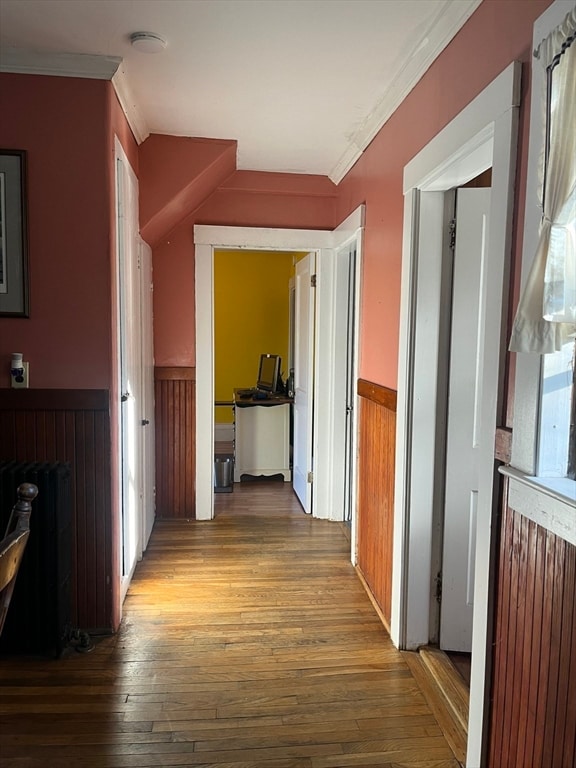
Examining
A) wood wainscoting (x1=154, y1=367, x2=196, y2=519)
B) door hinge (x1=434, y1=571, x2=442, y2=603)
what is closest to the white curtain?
door hinge (x1=434, y1=571, x2=442, y2=603)

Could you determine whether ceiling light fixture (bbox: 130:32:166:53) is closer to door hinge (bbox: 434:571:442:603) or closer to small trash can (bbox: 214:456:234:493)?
door hinge (bbox: 434:571:442:603)

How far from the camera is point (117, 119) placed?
2514 millimetres

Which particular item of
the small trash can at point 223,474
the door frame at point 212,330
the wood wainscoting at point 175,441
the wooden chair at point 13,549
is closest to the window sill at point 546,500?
the wooden chair at point 13,549

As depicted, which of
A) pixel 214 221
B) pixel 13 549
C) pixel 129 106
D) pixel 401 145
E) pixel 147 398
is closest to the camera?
pixel 13 549

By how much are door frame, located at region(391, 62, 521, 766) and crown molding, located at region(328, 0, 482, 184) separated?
31 centimetres

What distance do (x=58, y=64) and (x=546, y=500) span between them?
7.97ft

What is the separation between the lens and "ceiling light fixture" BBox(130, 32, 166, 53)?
6.72 ft

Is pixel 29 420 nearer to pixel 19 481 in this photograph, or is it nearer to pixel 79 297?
pixel 19 481

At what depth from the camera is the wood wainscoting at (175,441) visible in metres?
3.93

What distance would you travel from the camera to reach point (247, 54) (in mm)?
2189

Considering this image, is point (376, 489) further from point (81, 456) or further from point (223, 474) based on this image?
point (223, 474)

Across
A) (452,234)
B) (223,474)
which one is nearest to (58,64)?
(452,234)

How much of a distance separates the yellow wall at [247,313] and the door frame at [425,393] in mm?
4135

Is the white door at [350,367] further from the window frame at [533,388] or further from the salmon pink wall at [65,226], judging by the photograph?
the window frame at [533,388]
